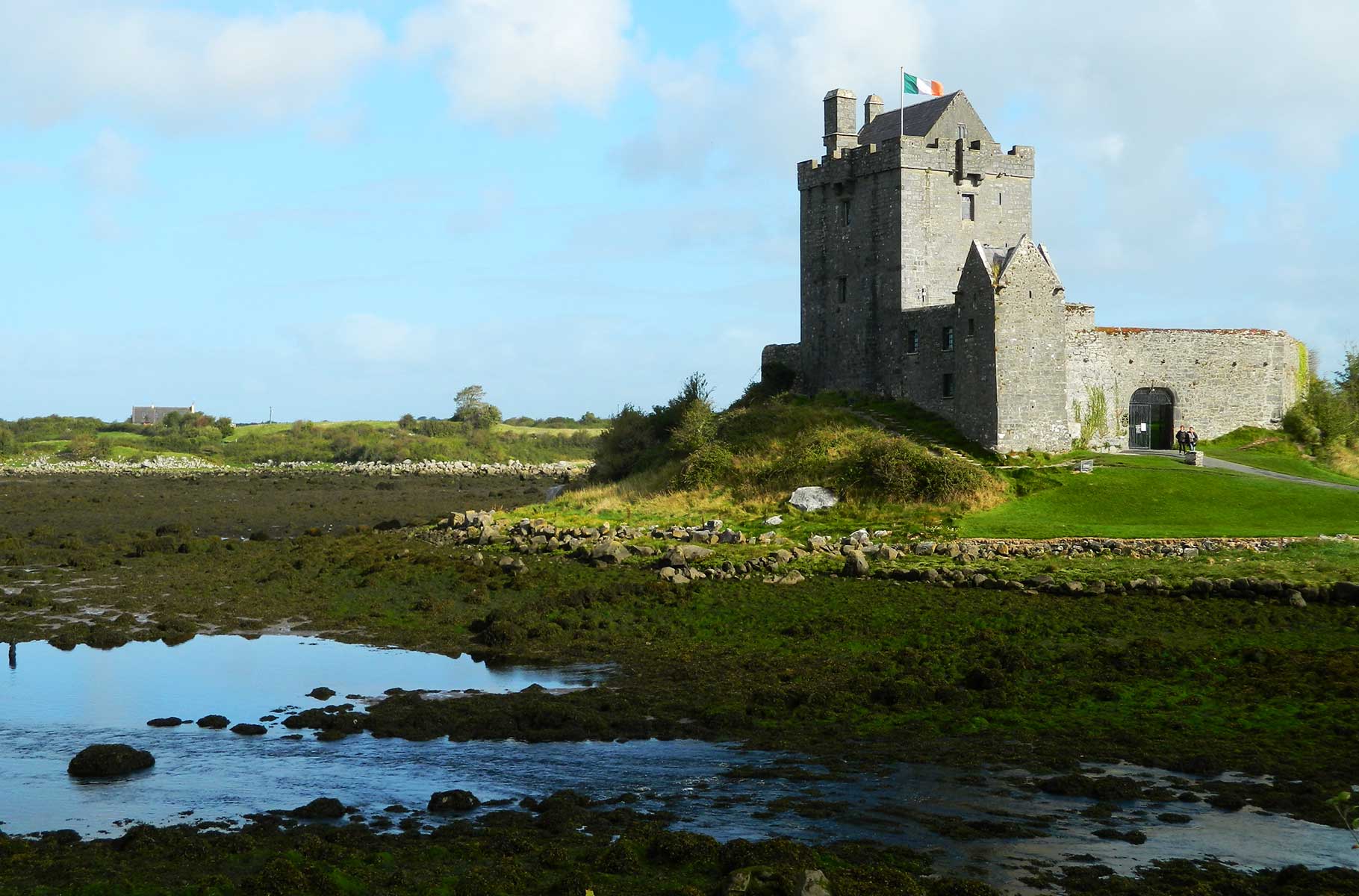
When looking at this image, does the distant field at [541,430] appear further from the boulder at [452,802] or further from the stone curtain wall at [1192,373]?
the boulder at [452,802]

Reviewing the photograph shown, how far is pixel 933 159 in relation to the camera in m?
47.2

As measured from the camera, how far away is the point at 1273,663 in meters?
Answer: 19.4

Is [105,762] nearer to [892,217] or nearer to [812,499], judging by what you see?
[812,499]

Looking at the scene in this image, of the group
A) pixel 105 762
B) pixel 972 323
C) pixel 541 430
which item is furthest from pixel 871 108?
pixel 541 430

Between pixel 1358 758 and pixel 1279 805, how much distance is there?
7.35 feet

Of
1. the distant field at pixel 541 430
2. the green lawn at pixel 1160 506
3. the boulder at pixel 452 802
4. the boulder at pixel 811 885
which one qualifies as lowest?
the boulder at pixel 452 802

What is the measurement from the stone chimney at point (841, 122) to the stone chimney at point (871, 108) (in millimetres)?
1628

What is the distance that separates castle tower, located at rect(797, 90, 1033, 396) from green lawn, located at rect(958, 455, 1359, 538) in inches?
398

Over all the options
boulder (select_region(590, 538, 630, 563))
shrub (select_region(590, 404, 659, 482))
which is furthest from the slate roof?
boulder (select_region(590, 538, 630, 563))

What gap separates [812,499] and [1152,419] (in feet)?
47.7

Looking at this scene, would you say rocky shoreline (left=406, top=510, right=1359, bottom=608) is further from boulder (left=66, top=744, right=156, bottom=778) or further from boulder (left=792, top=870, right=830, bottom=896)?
boulder (left=792, top=870, right=830, bottom=896)

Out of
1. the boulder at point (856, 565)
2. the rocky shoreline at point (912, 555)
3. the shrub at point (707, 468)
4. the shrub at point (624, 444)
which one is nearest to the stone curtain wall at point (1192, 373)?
the shrub at point (707, 468)

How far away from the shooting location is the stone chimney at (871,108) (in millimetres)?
52500

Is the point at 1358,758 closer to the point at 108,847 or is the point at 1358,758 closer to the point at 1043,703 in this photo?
the point at 1043,703
